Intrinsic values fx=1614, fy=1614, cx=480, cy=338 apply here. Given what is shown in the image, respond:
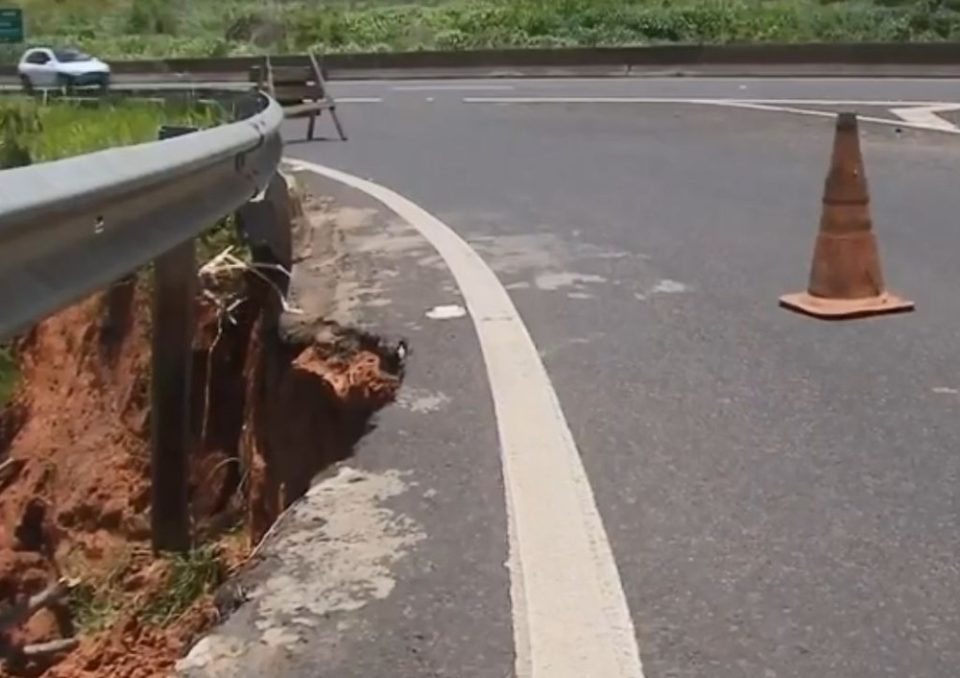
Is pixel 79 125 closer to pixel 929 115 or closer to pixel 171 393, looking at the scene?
pixel 929 115

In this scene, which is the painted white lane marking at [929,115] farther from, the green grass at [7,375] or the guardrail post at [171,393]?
the guardrail post at [171,393]

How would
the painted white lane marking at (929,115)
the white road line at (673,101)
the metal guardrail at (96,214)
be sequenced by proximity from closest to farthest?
1. the metal guardrail at (96,214)
2. the painted white lane marking at (929,115)
3. the white road line at (673,101)

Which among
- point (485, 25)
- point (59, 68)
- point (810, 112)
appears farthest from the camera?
point (485, 25)

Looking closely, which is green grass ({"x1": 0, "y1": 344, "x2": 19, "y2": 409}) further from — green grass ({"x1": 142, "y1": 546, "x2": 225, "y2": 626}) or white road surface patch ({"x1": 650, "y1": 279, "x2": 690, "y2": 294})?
white road surface patch ({"x1": 650, "y1": 279, "x2": 690, "y2": 294})

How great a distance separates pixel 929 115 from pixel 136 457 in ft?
42.7

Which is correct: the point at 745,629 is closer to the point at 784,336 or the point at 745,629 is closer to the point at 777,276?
the point at 784,336

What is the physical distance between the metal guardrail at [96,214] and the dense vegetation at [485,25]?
30.4m

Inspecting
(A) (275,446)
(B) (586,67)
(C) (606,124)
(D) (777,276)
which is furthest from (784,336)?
(B) (586,67)

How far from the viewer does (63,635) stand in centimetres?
619

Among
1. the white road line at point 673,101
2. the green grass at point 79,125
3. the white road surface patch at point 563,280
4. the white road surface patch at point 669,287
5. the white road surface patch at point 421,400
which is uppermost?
the white road surface patch at point 421,400

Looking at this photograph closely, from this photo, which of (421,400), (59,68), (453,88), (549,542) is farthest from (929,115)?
(59,68)

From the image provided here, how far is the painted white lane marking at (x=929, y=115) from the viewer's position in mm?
17141

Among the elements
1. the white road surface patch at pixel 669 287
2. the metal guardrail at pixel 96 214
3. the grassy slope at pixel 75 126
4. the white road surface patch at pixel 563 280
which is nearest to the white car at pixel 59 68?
the grassy slope at pixel 75 126

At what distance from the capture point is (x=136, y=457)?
312 inches
